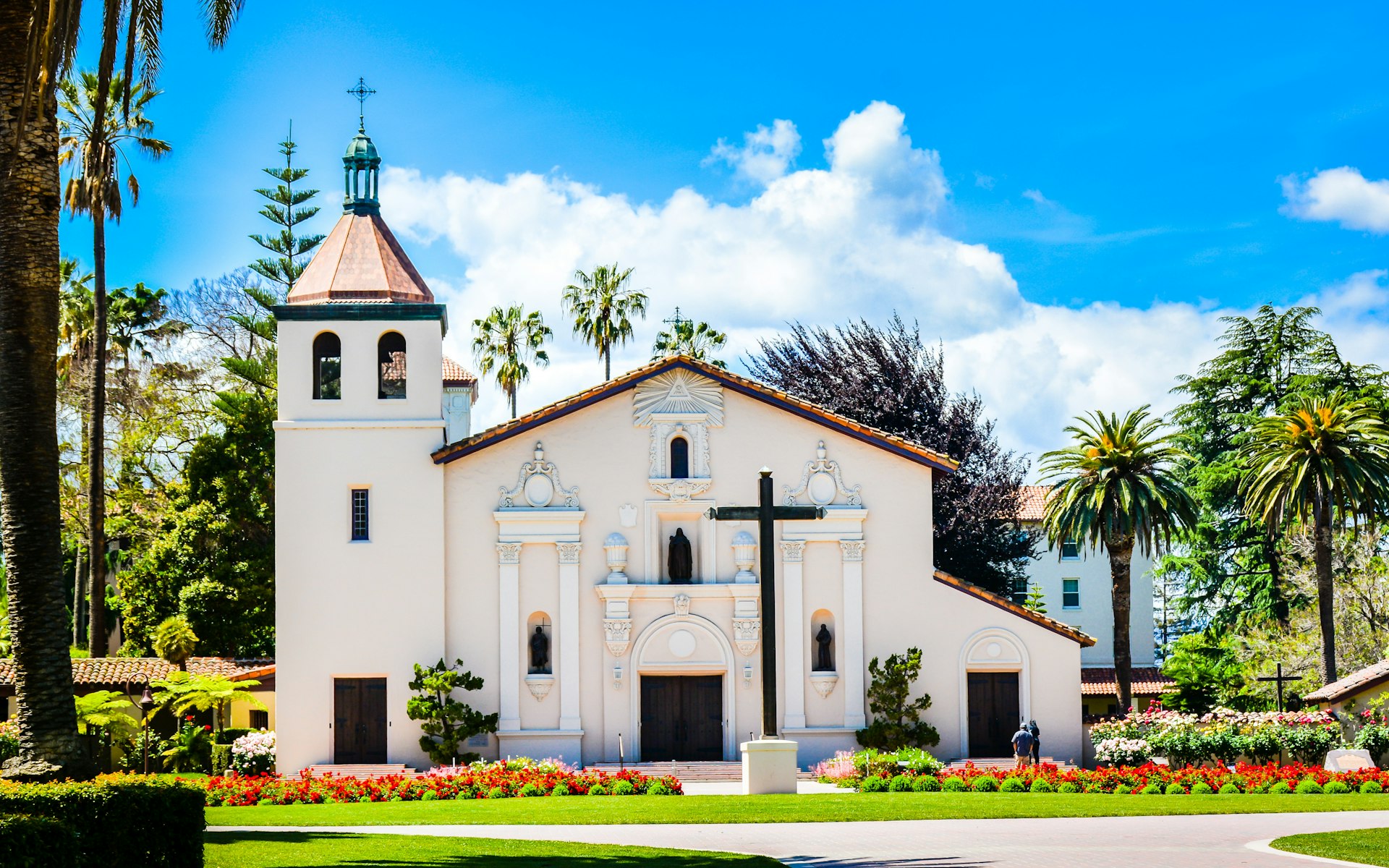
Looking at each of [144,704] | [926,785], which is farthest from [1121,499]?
[144,704]

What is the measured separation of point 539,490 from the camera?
113ft

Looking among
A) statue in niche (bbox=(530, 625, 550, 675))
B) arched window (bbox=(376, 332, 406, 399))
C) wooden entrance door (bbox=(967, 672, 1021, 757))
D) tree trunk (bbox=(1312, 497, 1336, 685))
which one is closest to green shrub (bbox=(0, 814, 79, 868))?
statue in niche (bbox=(530, 625, 550, 675))

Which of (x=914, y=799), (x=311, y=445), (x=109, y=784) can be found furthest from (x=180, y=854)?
(x=311, y=445)

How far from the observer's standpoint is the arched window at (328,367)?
1346 inches

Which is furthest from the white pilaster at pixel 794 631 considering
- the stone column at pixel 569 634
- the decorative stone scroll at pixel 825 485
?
the stone column at pixel 569 634

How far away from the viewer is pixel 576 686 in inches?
1325

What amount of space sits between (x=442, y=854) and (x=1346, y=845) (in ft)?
34.8

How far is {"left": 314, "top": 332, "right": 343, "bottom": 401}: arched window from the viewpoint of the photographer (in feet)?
112

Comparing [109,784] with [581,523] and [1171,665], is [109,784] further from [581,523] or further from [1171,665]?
[1171,665]

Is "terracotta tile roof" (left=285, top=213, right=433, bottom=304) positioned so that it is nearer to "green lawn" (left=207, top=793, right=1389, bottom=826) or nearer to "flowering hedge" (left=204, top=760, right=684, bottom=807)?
"flowering hedge" (left=204, top=760, right=684, bottom=807)

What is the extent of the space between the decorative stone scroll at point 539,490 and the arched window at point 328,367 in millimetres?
4734

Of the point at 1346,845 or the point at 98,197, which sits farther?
the point at 98,197

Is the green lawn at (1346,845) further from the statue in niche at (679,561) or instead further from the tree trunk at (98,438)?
the tree trunk at (98,438)

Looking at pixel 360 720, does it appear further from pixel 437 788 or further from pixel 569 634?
pixel 437 788
